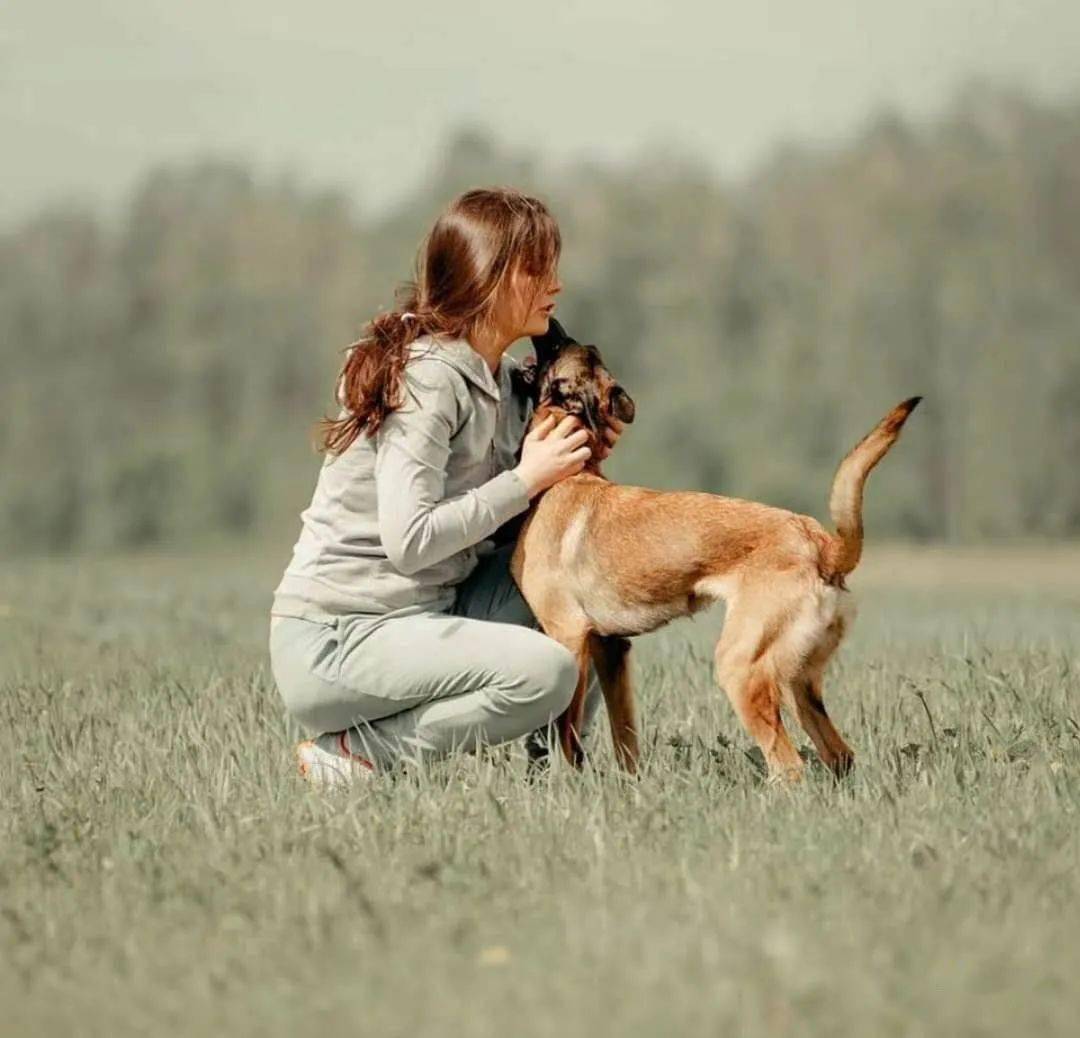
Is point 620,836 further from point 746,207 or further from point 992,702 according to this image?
point 746,207

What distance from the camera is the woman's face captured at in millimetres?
5207

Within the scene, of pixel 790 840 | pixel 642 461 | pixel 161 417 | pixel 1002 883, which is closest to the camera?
pixel 1002 883

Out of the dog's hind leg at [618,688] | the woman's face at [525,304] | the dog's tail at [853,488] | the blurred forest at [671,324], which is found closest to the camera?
the dog's tail at [853,488]

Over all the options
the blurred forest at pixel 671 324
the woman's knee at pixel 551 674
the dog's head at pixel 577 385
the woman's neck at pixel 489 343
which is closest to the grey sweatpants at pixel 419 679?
the woman's knee at pixel 551 674

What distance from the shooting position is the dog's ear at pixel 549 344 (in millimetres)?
5488

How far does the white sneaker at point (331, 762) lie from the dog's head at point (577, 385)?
124cm

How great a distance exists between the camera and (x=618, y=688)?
5.59 metres

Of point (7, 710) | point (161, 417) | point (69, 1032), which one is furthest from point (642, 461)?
point (69, 1032)

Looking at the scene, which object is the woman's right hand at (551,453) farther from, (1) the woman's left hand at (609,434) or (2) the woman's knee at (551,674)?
(2) the woman's knee at (551,674)

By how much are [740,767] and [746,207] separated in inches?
873

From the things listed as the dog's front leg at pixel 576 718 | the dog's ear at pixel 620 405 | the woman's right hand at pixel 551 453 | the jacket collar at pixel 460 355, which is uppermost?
the jacket collar at pixel 460 355

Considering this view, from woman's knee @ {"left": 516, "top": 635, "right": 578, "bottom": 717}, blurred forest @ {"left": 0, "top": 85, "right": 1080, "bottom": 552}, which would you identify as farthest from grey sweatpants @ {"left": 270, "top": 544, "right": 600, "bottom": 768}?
blurred forest @ {"left": 0, "top": 85, "right": 1080, "bottom": 552}

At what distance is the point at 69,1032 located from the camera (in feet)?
10.1

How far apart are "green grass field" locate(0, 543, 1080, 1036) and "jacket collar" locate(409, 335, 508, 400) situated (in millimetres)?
1156
